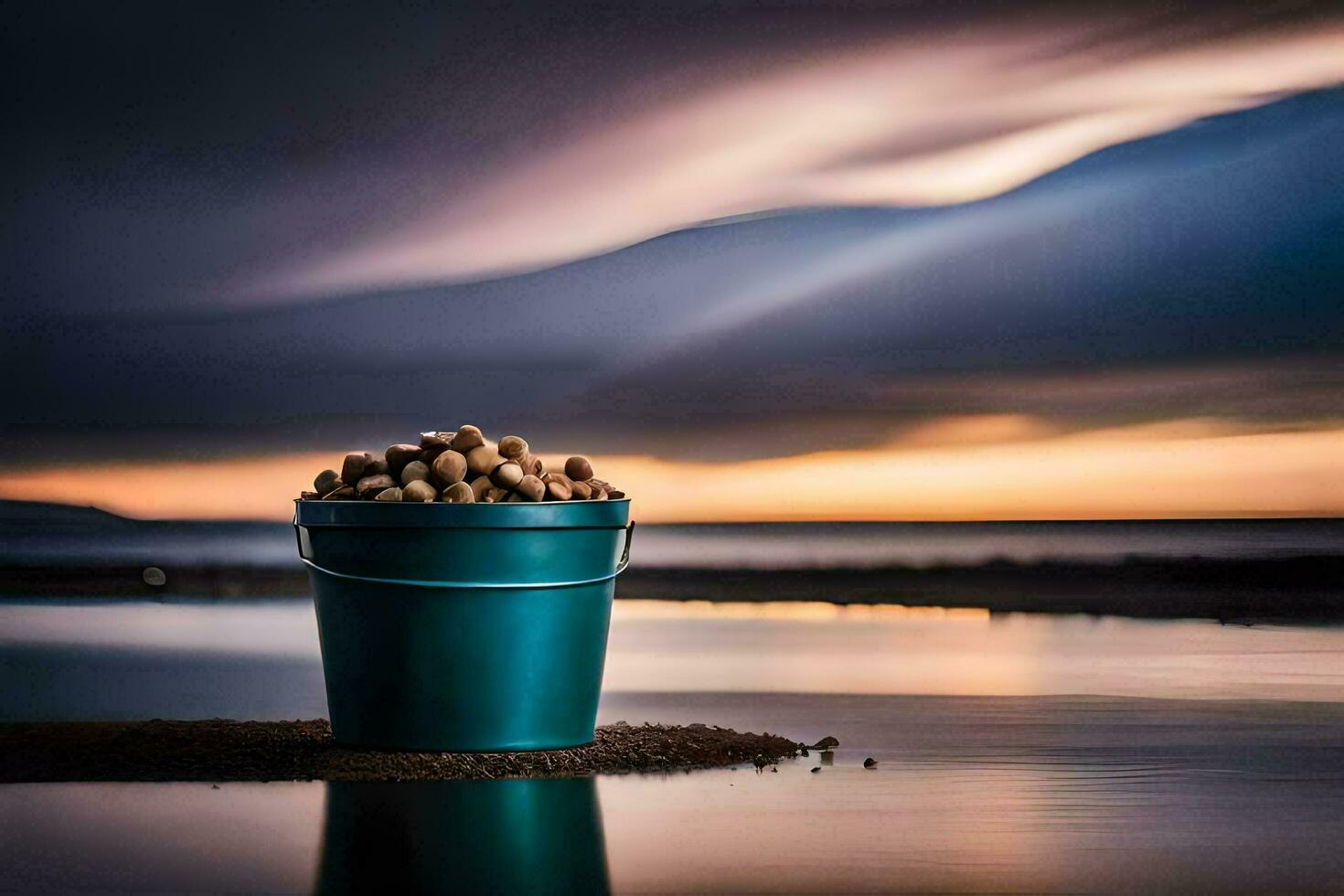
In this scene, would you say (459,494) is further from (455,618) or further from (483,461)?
(455,618)

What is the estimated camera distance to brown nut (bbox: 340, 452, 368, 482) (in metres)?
3.46

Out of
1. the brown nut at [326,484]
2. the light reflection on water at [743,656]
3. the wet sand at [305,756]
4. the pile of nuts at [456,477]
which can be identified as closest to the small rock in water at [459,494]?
the pile of nuts at [456,477]

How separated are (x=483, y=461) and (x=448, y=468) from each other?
0.27ft

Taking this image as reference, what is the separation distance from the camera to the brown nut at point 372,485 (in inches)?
132

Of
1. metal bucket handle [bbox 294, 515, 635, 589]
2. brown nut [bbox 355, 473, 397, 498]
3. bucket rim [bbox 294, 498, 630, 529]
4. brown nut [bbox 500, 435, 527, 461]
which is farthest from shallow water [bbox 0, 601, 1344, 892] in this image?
brown nut [bbox 500, 435, 527, 461]

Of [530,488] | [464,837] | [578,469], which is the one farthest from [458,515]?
[464,837]

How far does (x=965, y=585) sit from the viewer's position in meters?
6.82

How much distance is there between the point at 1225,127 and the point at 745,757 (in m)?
4.19

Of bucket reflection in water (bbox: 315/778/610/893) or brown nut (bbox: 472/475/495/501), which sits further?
brown nut (bbox: 472/475/495/501)

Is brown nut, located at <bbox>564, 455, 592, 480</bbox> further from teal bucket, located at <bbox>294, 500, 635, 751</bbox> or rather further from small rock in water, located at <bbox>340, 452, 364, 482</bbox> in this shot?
small rock in water, located at <bbox>340, 452, 364, 482</bbox>

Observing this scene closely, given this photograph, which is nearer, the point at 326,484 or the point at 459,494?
the point at 459,494

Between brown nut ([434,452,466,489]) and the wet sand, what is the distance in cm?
58

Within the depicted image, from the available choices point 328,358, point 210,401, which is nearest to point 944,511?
point 328,358

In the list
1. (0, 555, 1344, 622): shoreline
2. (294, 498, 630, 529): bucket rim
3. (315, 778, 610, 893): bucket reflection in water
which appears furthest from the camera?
(0, 555, 1344, 622): shoreline
